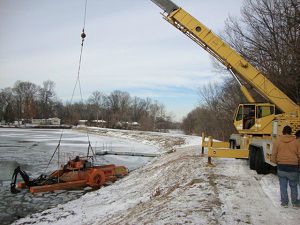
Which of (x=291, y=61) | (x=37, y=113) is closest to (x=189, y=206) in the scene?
(x=291, y=61)

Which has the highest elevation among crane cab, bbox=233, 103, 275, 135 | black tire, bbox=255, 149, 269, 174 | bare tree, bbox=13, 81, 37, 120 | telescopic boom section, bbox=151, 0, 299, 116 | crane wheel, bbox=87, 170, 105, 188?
bare tree, bbox=13, 81, 37, 120

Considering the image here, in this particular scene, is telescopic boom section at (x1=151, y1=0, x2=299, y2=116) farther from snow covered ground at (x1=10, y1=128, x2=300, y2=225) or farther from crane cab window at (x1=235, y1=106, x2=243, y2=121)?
snow covered ground at (x1=10, y1=128, x2=300, y2=225)

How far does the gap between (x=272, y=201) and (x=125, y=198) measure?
5.29m

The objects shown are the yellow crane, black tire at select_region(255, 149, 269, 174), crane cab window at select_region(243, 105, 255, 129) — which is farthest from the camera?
crane cab window at select_region(243, 105, 255, 129)

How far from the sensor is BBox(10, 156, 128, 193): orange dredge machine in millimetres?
15117

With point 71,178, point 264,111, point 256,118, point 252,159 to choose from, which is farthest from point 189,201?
point 71,178

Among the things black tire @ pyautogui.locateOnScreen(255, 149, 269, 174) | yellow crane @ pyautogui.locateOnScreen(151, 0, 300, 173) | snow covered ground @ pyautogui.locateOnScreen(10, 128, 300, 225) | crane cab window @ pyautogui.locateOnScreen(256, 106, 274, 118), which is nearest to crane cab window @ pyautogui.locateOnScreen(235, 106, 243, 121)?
yellow crane @ pyautogui.locateOnScreen(151, 0, 300, 173)

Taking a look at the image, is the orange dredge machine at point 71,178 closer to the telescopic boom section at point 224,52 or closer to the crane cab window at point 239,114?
the crane cab window at point 239,114

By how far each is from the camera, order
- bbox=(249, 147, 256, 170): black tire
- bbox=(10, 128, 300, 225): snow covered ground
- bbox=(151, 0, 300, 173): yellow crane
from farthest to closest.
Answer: bbox=(151, 0, 300, 173): yellow crane → bbox=(249, 147, 256, 170): black tire → bbox=(10, 128, 300, 225): snow covered ground

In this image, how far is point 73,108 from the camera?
144750 millimetres

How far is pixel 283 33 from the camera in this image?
76.5 feet

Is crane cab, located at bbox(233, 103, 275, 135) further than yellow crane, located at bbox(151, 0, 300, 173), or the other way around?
crane cab, located at bbox(233, 103, 275, 135)

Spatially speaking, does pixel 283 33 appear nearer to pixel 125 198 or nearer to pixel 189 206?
pixel 125 198

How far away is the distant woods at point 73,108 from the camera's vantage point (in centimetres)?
12788
